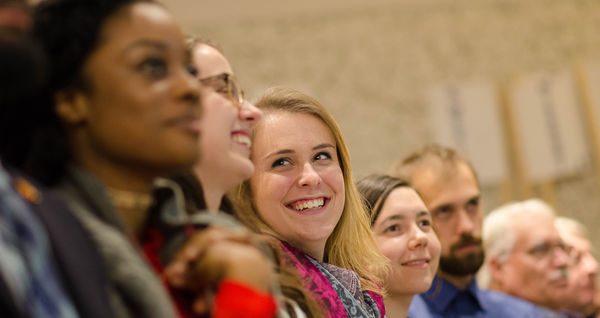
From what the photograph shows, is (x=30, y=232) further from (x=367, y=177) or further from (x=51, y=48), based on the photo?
(x=367, y=177)

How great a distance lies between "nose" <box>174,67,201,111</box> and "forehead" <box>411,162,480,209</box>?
1.72m

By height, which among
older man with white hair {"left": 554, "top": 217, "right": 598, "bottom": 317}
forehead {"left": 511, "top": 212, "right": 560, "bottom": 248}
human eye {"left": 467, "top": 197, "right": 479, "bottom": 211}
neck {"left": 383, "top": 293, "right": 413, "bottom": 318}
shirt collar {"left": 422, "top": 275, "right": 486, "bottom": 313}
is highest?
human eye {"left": 467, "top": 197, "right": 479, "bottom": 211}

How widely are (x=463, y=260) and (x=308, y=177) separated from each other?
981mm

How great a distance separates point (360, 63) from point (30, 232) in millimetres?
4366

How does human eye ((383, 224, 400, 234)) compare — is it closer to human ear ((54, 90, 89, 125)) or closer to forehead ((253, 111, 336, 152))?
forehead ((253, 111, 336, 152))

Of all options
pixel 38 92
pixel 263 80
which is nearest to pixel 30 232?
pixel 38 92

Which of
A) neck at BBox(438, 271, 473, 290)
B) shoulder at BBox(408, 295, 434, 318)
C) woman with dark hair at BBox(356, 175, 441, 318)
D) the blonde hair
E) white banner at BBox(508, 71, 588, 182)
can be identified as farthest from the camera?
white banner at BBox(508, 71, 588, 182)

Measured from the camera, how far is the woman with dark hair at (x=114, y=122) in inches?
33.1

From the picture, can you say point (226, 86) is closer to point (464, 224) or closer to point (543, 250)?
point (464, 224)

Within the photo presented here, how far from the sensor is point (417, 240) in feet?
6.40

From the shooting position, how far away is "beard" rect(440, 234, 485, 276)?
2422mm

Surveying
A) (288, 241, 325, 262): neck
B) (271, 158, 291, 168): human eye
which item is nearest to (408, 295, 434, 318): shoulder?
(288, 241, 325, 262): neck

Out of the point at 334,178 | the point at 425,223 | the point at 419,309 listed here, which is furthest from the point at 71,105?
the point at 419,309

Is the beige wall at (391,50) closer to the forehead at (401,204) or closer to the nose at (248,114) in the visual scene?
the forehead at (401,204)
